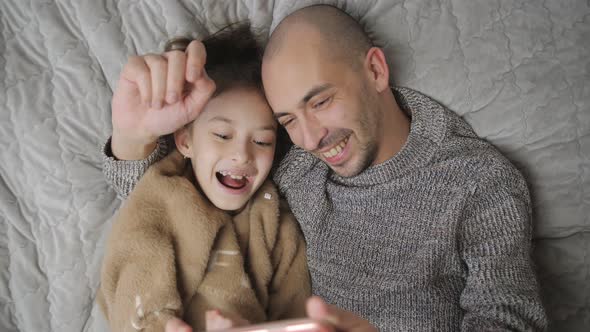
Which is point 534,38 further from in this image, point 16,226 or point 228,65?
point 16,226

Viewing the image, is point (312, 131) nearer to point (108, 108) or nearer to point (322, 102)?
point (322, 102)

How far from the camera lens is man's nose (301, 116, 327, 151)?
1.01 meters


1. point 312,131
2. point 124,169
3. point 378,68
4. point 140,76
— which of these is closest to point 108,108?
point 124,169

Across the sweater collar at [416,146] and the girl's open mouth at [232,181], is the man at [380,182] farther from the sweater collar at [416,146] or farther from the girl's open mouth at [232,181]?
the girl's open mouth at [232,181]

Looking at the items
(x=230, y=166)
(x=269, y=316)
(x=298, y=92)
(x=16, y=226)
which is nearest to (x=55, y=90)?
(x=16, y=226)

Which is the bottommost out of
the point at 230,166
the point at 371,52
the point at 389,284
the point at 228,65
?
the point at 389,284

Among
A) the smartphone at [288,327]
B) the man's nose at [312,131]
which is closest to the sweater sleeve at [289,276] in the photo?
the man's nose at [312,131]

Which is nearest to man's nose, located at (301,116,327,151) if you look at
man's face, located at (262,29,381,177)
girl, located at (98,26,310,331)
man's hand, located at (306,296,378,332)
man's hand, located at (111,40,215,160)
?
man's face, located at (262,29,381,177)

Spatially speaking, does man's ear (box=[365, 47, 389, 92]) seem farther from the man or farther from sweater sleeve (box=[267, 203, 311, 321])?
sweater sleeve (box=[267, 203, 311, 321])

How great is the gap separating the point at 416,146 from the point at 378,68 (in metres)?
0.20

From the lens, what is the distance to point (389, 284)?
1.04 meters

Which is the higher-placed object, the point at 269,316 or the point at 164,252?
the point at 164,252

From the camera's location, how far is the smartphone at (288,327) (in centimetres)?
54

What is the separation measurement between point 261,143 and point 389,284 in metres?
0.42
